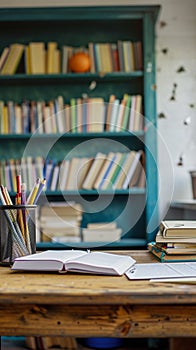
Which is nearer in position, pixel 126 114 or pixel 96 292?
pixel 96 292

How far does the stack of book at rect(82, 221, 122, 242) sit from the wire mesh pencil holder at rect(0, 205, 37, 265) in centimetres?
174

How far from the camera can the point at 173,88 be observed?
3445 millimetres

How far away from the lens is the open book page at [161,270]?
1212 millimetres

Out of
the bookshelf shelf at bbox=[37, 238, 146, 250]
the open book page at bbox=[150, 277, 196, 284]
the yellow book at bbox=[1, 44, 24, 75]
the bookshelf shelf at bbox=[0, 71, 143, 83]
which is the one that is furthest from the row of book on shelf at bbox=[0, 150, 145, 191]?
the open book page at bbox=[150, 277, 196, 284]

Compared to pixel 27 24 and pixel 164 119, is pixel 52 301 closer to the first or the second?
pixel 164 119

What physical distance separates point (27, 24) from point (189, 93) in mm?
1232

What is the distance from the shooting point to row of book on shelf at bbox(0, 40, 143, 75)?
131 inches

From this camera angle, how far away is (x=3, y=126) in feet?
10.8

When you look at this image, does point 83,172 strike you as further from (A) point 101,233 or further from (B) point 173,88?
(B) point 173,88

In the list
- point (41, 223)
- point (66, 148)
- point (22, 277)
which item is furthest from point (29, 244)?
point (66, 148)

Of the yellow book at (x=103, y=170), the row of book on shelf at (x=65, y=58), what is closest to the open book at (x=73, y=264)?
the yellow book at (x=103, y=170)

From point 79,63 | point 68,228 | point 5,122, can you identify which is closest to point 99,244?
point 68,228

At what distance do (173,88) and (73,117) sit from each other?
0.74 metres

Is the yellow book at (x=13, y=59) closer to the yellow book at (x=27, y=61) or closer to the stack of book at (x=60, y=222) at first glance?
the yellow book at (x=27, y=61)
